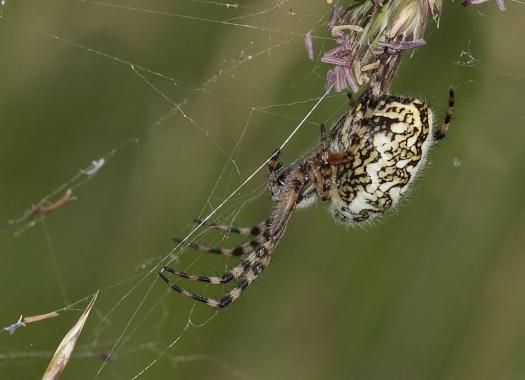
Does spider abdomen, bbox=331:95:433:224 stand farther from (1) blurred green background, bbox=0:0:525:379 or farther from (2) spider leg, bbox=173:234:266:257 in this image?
(2) spider leg, bbox=173:234:266:257

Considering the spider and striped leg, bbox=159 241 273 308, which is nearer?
the spider

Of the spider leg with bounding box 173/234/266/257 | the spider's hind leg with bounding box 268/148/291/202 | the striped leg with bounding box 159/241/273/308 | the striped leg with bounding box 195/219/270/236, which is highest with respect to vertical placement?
the spider's hind leg with bounding box 268/148/291/202

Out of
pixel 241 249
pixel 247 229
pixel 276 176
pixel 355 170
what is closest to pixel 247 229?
pixel 247 229

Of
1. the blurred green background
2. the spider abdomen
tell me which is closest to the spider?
the spider abdomen

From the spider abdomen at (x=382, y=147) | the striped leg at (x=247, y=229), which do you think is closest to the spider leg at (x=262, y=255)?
the striped leg at (x=247, y=229)

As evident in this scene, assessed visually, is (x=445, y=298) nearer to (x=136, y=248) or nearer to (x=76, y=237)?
(x=136, y=248)

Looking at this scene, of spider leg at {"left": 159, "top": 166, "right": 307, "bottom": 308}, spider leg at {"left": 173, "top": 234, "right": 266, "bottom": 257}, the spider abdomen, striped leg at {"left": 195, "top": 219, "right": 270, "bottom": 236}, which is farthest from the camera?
spider leg at {"left": 173, "top": 234, "right": 266, "bottom": 257}

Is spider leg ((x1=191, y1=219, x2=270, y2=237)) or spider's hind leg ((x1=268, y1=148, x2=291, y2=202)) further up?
spider's hind leg ((x1=268, y1=148, x2=291, y2=202))

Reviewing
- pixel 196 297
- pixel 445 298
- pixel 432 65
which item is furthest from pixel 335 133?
pixel 445 298
